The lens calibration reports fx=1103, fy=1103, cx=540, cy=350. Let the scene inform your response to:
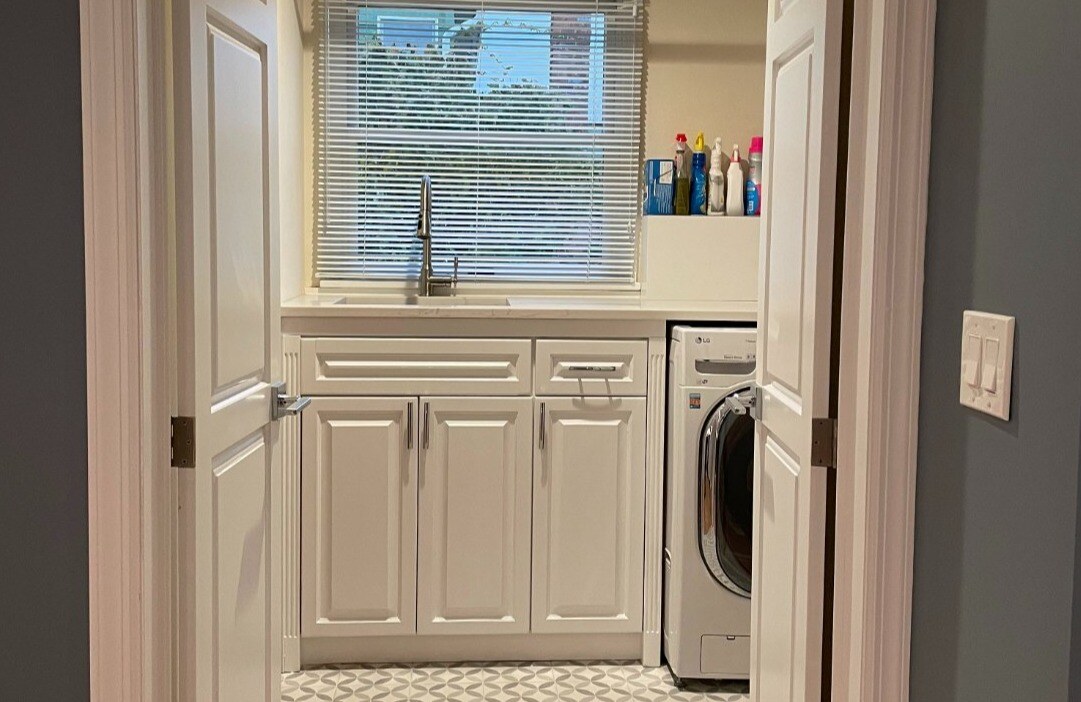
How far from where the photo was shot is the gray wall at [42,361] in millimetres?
1448

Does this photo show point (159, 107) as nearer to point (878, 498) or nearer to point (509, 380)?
point (878, 498)

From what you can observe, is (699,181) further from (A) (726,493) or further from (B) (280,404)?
(B) (280,404)

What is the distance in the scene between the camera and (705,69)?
3.87m

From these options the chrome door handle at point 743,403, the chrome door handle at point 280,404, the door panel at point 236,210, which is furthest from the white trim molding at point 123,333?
the chrome door handle at point 743,403

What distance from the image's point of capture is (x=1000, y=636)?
1.12m

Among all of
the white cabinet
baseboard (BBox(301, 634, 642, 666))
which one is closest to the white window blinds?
the white cabinet

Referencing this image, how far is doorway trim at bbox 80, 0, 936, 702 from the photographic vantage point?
1387 mm

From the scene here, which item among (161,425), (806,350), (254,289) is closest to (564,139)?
(254,289)

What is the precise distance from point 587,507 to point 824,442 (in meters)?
1.57

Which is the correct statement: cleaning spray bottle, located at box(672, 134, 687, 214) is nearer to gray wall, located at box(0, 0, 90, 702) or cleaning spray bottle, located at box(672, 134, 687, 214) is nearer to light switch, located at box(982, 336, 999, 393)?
gray wall, located at box(0, 0, 90, 702)

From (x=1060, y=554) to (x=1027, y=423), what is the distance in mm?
135

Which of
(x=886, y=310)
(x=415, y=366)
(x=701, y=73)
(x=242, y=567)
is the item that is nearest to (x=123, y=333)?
(x=242, y=567)

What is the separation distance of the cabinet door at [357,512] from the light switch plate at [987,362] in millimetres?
2087

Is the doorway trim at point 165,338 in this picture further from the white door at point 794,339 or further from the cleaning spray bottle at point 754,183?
the cleaning spray bottle at point 754,183
